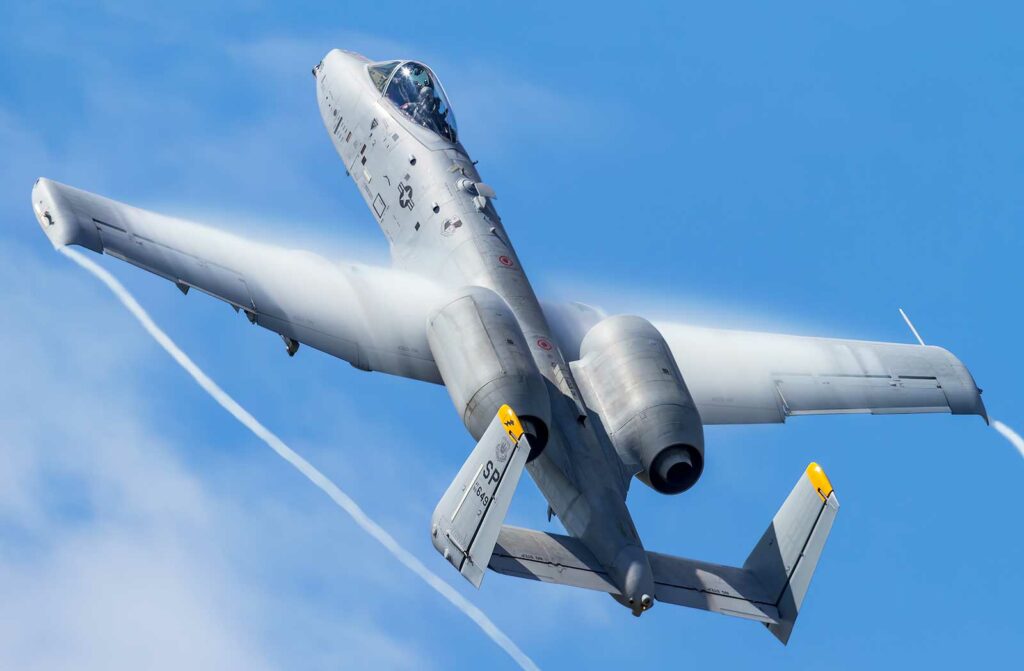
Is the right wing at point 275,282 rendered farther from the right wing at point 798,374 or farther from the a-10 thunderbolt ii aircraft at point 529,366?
the right wing at point 798,374

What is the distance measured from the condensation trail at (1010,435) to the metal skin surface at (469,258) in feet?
23.8

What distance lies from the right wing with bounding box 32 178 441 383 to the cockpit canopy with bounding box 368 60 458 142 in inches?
174

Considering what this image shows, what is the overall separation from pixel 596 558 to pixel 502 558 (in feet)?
5.65

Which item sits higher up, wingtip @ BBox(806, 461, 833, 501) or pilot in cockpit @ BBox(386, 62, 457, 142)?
pilot in cockpit @ BBox(386, 62, 457, 142)

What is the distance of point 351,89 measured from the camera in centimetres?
3619

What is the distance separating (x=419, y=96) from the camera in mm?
34812

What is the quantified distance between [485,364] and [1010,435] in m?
9.38

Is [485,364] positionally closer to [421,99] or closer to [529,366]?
[529,366]

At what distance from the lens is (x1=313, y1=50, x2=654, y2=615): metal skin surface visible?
27.0 meters

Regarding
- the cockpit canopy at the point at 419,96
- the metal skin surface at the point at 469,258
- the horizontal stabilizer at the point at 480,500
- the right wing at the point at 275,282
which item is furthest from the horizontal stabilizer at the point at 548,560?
the cockpit canopy at the point at 419,96

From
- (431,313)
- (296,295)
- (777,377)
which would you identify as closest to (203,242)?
(296,295)

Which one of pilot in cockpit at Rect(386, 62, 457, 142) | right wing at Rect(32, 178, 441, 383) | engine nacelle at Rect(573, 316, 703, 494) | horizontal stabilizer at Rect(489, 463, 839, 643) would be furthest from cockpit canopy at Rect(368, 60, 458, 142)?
horizontal stabilizer at Rect(489, 463, 839, 643)

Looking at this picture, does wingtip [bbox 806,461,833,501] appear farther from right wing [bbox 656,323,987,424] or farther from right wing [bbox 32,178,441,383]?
right wing [bbox 32,178,441,383]

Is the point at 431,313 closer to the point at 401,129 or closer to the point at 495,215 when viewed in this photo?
the point at 495,215
